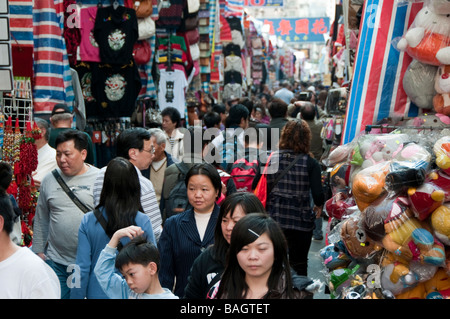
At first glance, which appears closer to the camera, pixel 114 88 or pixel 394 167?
pixel 394 167

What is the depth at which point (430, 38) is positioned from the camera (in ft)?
15.6

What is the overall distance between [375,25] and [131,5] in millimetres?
4378

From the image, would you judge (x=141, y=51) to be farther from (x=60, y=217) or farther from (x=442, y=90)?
(x=442, y=90)

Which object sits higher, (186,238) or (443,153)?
(443,153)

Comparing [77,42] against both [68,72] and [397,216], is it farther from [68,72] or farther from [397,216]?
[397,216]

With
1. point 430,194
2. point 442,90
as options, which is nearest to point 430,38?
point 442,90

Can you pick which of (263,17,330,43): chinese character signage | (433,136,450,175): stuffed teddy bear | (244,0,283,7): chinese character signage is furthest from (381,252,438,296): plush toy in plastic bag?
(263,17,330,43): chinese character signage

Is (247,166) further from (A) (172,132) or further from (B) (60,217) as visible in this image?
(B) (60,217)

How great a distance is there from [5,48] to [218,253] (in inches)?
83.1

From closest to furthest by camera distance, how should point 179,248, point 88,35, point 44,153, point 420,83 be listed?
point 179,248 → point 420,83 → point 44,153 → point 88,35

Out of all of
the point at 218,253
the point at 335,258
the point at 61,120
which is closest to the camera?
the point at 218,253

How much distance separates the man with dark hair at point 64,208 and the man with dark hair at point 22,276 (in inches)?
72.8

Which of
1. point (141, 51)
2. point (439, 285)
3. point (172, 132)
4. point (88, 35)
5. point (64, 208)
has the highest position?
point (88, 35)

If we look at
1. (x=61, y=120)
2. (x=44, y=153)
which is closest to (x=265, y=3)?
(x=61, y=120)
